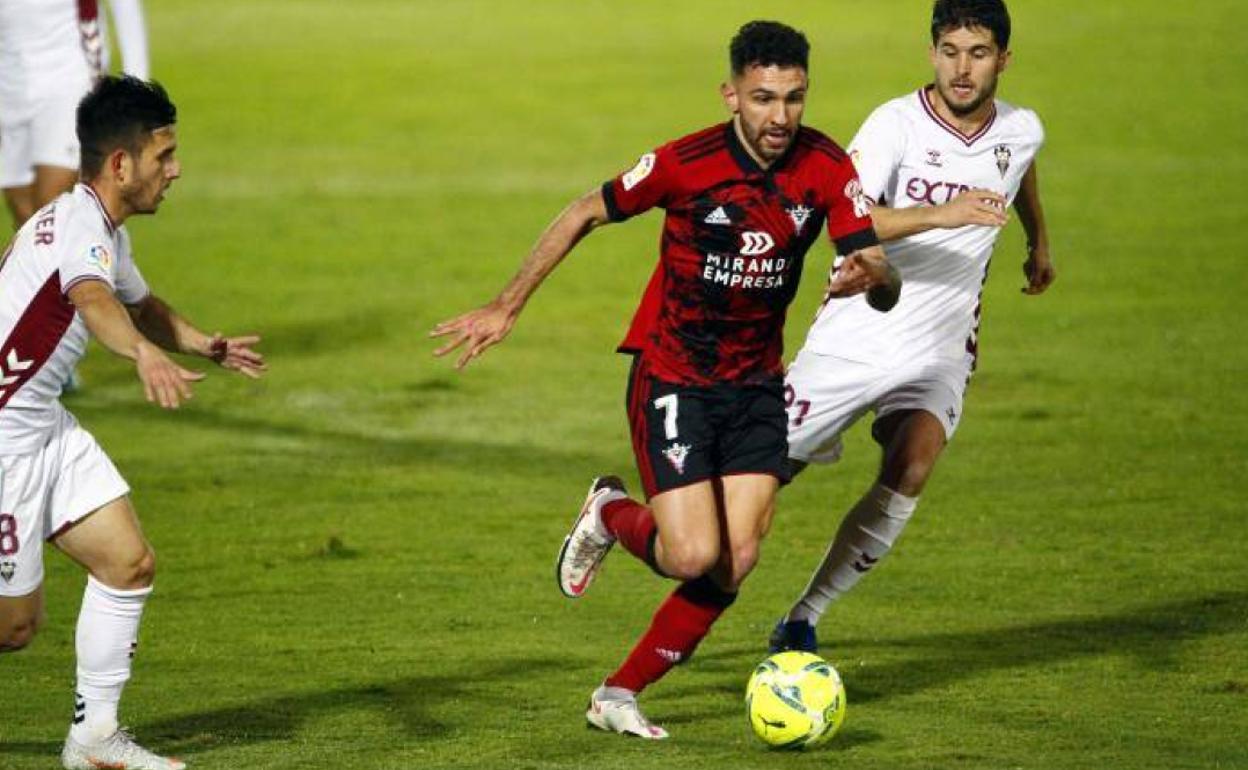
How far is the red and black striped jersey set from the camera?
8547mm

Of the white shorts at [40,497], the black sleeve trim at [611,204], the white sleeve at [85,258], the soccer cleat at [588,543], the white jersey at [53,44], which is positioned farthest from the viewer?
the white jersey at [53,44]

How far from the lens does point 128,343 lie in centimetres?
741

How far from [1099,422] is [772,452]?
6.58 metres

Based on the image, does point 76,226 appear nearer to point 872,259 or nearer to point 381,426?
point 872,259

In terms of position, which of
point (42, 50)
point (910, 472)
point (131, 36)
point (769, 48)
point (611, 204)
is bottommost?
point (910, 472)

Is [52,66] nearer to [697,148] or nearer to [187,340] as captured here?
[187,340]

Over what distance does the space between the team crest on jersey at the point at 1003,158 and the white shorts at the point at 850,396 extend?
2.55 ft

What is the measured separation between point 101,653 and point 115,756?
0.32 meters

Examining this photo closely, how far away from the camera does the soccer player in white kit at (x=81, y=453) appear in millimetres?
7812

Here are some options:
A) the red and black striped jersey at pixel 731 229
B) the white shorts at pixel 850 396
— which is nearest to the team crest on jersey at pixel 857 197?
the red and black striped jersey at pixel 731 229

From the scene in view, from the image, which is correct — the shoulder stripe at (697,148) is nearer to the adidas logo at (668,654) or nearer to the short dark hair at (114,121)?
the adidas logo at (668,654)

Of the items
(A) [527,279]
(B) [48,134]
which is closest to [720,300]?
(A) [527,279]

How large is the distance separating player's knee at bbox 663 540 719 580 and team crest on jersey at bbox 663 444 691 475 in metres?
0.29

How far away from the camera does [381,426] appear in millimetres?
15016
